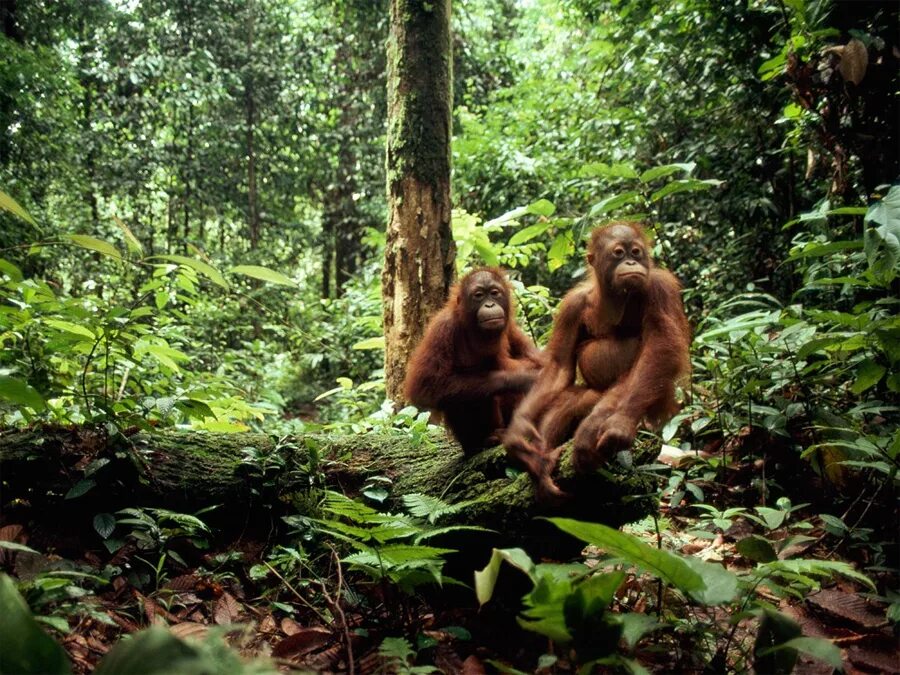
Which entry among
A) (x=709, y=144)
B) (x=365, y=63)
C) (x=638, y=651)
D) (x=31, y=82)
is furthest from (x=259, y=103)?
(x=638, y=651)

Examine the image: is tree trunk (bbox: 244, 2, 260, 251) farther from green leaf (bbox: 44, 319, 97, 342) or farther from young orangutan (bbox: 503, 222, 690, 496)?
young orangutan (bbox: 503, 222, 690, 496)

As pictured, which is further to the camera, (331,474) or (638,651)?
(331,474)

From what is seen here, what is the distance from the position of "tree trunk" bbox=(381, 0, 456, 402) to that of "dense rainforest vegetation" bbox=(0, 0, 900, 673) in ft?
0.07

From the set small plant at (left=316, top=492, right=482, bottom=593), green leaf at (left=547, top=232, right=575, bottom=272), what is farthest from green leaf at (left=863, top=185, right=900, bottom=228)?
small plant at (left=316, top=492, right=482, bottom=593)

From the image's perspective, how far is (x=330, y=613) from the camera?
2619mm

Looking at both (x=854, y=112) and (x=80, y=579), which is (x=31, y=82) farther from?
(x=854, y=112)

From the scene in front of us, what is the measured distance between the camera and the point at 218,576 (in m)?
2.76

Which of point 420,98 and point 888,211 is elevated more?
point 420,98

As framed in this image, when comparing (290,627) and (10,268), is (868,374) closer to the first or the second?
(290,627)

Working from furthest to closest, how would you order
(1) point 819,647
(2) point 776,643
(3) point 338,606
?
1. (3) point 338,606
2. (2) point 776,643
3. (1) point 819,647

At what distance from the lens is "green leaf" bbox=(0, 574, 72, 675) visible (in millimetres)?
1290

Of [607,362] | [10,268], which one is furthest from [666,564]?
[10,268]

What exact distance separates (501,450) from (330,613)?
1009 millimetres

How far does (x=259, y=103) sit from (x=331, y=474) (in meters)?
10.6
